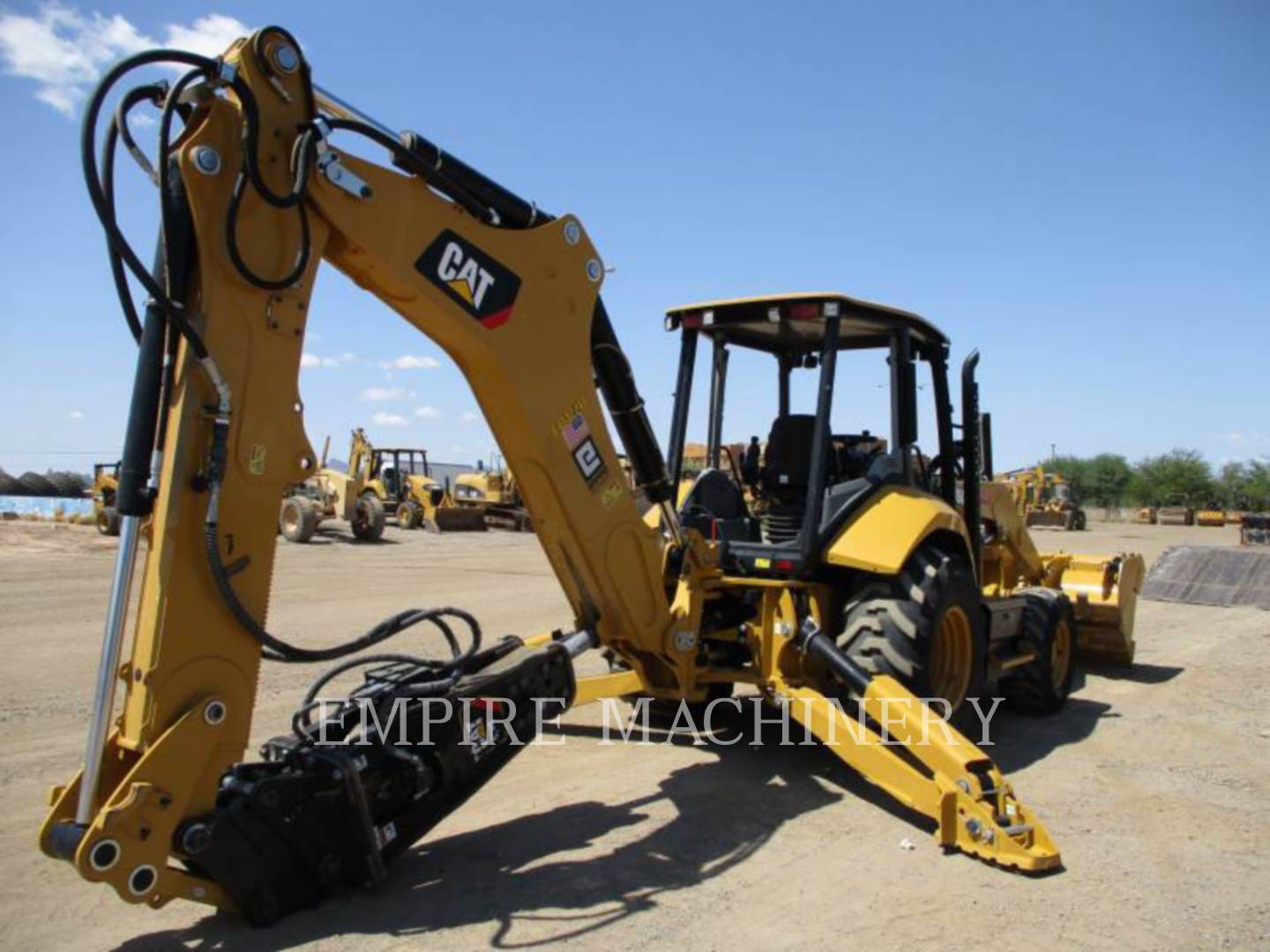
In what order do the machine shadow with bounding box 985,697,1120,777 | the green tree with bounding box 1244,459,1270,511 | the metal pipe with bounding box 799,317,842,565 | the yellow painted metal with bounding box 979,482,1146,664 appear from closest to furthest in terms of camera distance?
1. the metal pipe with bounding box 799,317,842,565
2. the machine shadow with bounding box 985,697,1120,777
3. the yellow painted metal with bounding box 979,482,1146,664
4. the green tree with bounding box 1244,459,1270,511

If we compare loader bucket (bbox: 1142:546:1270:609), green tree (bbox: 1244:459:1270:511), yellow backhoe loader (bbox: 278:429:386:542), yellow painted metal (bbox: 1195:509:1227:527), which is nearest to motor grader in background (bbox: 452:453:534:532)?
yellow backhoe loader (bbox: 278:429:386:542)

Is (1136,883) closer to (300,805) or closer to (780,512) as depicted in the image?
(780,512)

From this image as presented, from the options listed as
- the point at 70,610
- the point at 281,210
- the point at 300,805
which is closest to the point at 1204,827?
the point at 300,805

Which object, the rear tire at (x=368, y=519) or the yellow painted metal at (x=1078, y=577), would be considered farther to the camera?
the rear tire at (x=368, y=519)

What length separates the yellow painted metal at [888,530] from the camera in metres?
5.41

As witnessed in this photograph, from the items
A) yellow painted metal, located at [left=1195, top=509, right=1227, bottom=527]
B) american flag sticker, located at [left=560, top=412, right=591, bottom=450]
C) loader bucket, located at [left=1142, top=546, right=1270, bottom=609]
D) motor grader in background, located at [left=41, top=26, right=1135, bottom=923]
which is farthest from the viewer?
yellow painted metal, located at [left=1195, top=509, right=1227, bottom=527]

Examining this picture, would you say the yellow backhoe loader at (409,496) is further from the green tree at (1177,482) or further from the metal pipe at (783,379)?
the green tree at (1177,482)

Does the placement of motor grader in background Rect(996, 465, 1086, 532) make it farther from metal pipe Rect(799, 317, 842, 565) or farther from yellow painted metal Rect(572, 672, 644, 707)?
yellow painted metal Rect(572, 672, 644, 707)

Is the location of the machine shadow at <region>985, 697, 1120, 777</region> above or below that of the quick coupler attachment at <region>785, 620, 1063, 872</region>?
below

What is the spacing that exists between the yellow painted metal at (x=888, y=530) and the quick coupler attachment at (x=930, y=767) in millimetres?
480

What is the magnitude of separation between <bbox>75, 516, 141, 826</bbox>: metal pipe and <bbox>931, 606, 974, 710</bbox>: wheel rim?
175 inches

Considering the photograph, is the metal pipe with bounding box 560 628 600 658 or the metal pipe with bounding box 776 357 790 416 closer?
the metal pipe with bounding box 560 628 600 658

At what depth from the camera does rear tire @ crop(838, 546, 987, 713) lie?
5305 millimetres

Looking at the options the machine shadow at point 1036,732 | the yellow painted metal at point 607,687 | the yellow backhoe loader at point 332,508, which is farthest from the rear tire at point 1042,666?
the yellow backhoe loader at point 332,508
